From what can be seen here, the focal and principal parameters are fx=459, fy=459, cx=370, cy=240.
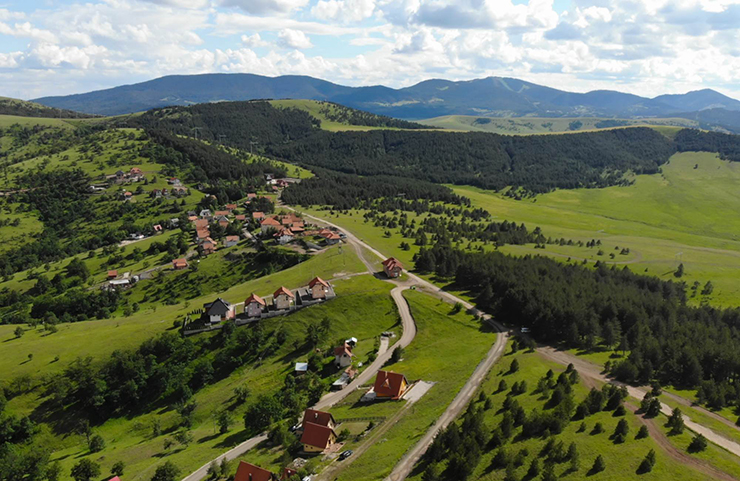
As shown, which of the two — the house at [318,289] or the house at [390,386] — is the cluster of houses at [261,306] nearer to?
the house at [318,289]

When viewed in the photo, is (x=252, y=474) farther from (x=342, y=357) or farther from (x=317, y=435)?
(x=342, y=357)

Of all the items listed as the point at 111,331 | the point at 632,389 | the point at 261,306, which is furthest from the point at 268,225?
the point at 632,389

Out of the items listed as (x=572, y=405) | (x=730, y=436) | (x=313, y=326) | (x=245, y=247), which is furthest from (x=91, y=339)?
(x=730, y=436)

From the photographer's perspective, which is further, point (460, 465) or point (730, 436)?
point (730, 436)

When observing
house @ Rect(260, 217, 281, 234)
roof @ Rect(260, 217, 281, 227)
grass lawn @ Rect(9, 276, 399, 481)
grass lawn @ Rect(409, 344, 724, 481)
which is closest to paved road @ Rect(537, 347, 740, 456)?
grass lawn @ Rect(409, 344, 724, 481)

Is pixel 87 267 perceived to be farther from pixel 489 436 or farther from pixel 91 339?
pixel 489 436

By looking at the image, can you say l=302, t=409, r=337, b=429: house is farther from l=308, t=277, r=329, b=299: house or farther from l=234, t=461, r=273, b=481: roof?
Result: l=308, t=277, r=329, b=299: house

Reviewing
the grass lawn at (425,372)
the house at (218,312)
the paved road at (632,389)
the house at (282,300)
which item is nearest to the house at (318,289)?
the house at (282,300)
